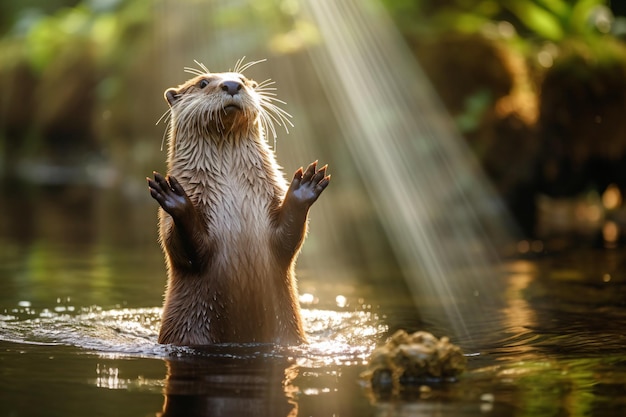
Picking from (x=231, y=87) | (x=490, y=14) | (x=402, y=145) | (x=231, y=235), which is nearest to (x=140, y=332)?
(x=231, y=235)

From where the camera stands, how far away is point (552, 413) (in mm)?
3609

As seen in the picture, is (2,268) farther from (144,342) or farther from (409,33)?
(409,33)

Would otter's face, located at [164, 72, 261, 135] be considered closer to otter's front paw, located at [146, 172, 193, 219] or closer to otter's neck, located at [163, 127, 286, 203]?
otter's neck, located at [163, 127, 286, 203]

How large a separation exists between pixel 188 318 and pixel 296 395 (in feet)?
4.43

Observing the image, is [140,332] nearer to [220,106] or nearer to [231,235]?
[231,235]

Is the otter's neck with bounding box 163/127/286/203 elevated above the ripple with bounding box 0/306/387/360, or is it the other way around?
the otter's neck with bounding box 163/127/286/203

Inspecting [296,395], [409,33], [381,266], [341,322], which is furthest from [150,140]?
[296,395]

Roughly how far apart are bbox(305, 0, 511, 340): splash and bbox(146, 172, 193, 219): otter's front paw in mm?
4635

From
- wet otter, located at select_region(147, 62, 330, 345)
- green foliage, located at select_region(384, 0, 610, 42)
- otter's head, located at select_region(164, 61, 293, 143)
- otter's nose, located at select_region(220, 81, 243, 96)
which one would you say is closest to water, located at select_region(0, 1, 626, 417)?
wet otter, located at select_region(147, 62, 330, 345)

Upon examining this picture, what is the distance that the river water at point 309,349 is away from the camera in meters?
3.78

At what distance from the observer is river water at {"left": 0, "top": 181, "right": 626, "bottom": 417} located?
3779mm

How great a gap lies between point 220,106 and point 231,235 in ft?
2.16

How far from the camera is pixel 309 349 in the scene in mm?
5023

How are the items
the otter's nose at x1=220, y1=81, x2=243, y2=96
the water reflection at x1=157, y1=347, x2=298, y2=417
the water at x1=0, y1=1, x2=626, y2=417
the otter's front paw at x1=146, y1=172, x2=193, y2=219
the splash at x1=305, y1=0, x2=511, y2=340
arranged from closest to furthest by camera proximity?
the water reflection at x1=157, y1=347, x2=298, y2=417 < the water at x1=0, y1=1, x2=626, y2=417 < the otter's front paw at x1=146, y1=172, x2=193, y2=219 < the otter's nose at x1=220, y1=81, x2=243, y2=96 < the splash at x1=305, y1=0, x2=511, y2=340
